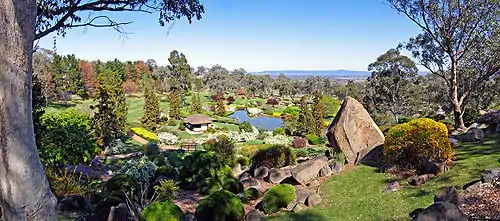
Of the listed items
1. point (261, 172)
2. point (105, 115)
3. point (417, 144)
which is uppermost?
point (417, 144)

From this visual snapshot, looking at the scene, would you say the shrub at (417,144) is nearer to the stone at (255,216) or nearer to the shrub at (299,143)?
the stone at (255,216)

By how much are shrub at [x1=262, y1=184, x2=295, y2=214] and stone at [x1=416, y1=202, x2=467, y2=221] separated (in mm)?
5284

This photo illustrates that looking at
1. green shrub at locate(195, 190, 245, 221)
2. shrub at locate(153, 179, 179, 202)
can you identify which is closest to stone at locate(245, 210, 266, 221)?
green shrub at locate(195, 190, 245, 221)

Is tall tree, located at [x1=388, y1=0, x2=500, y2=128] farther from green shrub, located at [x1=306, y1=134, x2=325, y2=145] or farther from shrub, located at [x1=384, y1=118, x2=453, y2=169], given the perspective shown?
green shrub, located at [x1=306, y1=134, x2=325, y2=145]

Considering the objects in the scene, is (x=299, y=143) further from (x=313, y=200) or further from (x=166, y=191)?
(x=166, y=191)

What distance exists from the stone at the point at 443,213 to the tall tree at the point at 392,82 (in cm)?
3317

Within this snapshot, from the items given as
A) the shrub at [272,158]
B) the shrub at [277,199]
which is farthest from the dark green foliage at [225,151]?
the shrub at [277,199]

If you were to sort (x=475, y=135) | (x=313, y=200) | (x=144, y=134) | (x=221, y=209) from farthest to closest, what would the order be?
1. (x=144, y=134)
2. (x=475, y=135)
3. (x=313, y=200)
4. (x=221, y=209)

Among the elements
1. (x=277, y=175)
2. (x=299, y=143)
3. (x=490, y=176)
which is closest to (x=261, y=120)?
(x=299, y=143)

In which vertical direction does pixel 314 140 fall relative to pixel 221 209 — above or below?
below

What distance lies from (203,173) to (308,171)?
177 inches

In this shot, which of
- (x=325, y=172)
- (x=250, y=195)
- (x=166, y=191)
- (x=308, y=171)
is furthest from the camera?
(x=325, y=172)

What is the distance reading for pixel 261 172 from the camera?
15852mm

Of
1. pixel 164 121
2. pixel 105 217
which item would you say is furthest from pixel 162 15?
pixel 164 121
